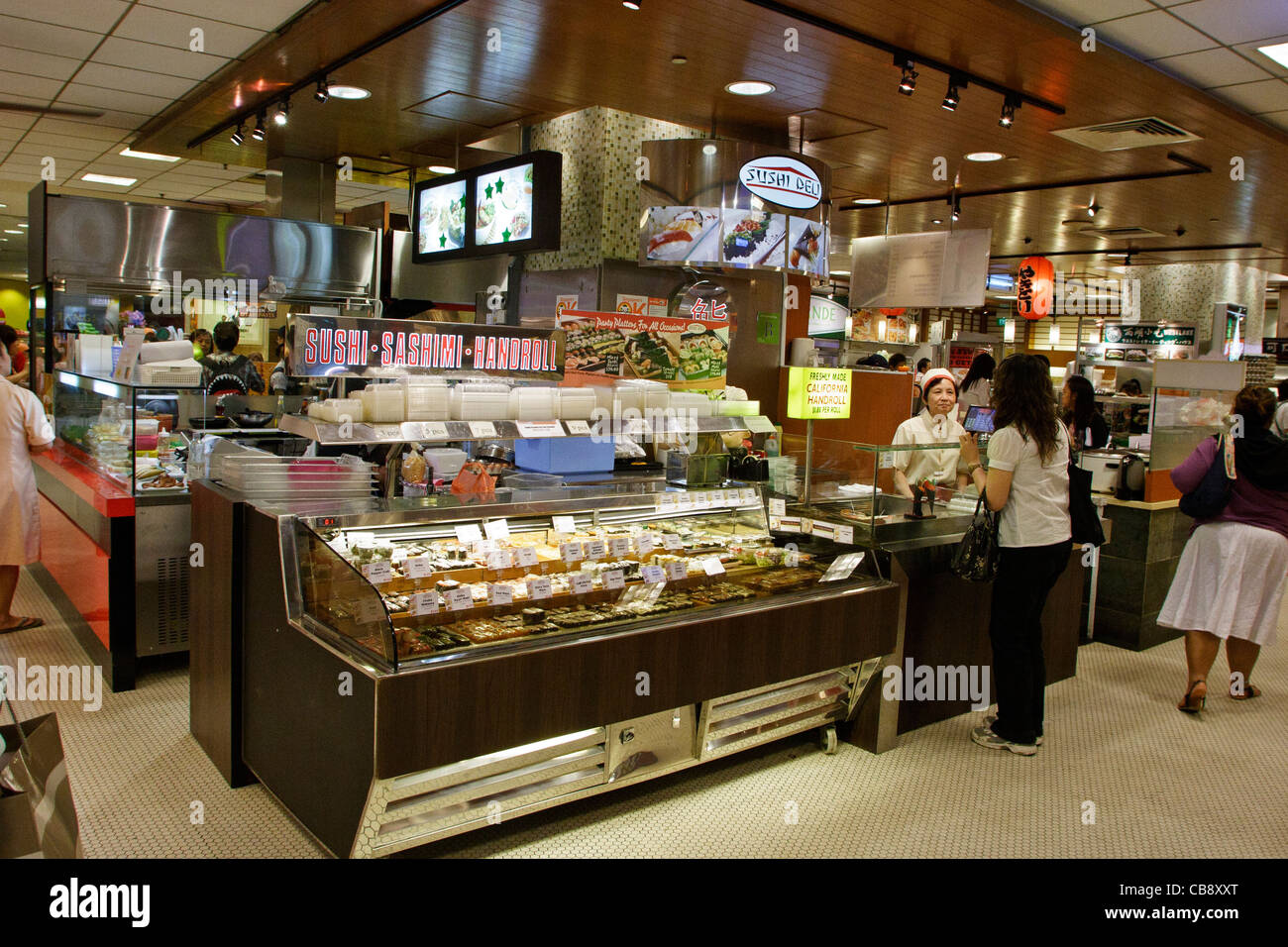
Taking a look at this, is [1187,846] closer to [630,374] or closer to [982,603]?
[982,603]

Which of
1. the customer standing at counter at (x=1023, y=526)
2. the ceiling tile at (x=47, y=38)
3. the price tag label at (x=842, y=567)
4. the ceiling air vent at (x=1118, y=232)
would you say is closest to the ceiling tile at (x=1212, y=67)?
the customer standing at counter at (x=1023, y=526)

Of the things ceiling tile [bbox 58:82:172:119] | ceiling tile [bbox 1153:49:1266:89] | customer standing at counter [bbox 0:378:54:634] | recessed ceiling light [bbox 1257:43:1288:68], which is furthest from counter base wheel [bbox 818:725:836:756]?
ceiling tile [bbox 58:82:172:119]

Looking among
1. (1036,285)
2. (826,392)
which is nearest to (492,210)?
(826,392)

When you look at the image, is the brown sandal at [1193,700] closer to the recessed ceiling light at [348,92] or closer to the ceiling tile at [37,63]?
the recessed ceiling light at [348,92]

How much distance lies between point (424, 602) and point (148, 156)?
8.14 m

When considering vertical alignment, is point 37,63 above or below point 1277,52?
above

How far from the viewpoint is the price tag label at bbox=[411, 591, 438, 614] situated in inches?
125

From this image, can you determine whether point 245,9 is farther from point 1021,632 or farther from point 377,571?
point 1021,632

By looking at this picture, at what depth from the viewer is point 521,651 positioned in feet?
10.4

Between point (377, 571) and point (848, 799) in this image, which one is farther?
point (848, 799)

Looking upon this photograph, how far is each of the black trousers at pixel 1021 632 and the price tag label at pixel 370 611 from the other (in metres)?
2.88

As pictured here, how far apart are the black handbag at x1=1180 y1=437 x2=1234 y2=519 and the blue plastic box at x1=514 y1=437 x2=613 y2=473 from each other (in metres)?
3.15

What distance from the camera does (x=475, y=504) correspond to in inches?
142
